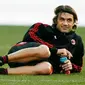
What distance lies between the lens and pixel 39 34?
23.5ft

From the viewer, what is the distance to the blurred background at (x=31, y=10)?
65.2ft

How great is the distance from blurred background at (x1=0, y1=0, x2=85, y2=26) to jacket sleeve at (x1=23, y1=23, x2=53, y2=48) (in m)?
12.0

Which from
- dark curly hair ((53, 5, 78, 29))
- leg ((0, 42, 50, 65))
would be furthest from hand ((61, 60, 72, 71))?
dark curly hair ((53, 5, 78, 29))

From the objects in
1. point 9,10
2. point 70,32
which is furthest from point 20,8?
point 70,32

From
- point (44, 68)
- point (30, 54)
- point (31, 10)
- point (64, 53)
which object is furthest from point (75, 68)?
point (31, 10)

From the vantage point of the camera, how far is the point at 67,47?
23.5 feet

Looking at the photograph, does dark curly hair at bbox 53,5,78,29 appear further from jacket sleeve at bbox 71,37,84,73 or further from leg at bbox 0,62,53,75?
leg at bbox 0,62,53,75

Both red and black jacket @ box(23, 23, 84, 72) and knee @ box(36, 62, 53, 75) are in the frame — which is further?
red and black jacket @ box(23, 23, 84, 72)

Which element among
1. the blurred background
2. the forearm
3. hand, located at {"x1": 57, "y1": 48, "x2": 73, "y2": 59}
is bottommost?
the blurred background

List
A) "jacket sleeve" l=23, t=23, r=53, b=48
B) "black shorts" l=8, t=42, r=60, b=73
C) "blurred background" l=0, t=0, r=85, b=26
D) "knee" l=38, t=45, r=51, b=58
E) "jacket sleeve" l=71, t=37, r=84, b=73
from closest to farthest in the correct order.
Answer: "knee" l=38, t=45, r=51, b=58, "black shorts" l=8, t=42, r=60, b=73, "jacket sleeve" l=23, t=23, r=53, b=48, "jacket sleeve" l=71, t=37, r=84, b=73, "blurred background" l=0, t=0, r=85, b=26

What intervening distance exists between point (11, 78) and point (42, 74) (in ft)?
1.82

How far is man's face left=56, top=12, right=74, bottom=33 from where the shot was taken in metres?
7.16

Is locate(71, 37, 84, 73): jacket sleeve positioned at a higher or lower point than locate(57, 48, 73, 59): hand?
lower

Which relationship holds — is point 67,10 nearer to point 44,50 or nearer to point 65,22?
point 65,22
